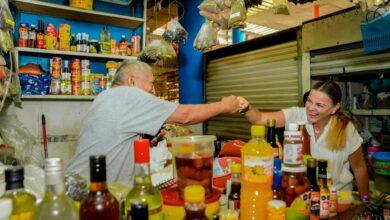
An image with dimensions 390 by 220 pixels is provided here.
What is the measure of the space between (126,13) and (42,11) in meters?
1.07

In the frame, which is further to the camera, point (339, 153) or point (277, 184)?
point (339, 153)

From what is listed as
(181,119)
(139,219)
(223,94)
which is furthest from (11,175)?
(223,94)

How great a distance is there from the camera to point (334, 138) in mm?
2227

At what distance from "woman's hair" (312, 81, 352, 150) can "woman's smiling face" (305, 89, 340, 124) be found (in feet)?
0.10

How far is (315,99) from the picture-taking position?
2.32m

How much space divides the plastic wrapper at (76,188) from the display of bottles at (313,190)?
78 centimetres

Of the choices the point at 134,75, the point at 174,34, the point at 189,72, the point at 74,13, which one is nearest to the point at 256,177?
the point at 134,75

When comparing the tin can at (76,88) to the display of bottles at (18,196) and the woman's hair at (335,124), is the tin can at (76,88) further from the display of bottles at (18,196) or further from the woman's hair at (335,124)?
the display of bottles at (18,196)

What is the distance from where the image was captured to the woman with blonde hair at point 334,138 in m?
2.23

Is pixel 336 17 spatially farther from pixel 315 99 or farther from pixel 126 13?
pixel 126 13

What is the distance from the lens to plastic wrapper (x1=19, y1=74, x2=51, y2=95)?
317cm

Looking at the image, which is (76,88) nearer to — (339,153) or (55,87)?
(55,87)

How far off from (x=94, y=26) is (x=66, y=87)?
2.98ft

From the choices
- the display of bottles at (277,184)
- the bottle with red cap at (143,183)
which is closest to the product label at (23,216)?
the bottle with red cap at (143,183)
